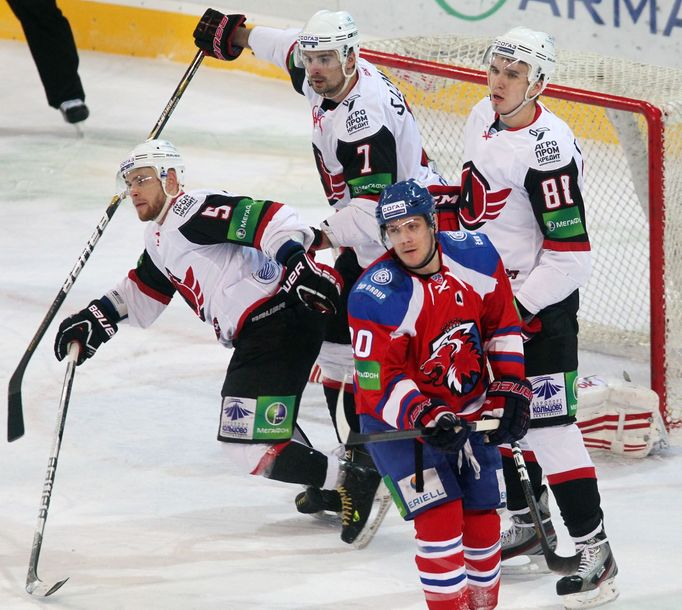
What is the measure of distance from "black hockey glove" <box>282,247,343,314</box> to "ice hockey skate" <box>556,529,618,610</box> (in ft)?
2.69

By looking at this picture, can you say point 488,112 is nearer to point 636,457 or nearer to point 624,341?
point 636,457

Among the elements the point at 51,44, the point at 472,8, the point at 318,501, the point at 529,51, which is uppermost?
the point at 529,51

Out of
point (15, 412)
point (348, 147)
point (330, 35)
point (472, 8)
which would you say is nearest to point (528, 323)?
point (348, 147)

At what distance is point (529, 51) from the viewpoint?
10.8 feet

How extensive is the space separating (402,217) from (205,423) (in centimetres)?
185

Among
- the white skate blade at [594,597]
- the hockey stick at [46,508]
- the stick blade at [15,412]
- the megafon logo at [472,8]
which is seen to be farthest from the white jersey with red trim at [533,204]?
the megafon logo at [472,8]

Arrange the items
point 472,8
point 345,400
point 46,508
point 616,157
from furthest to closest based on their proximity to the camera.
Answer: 1. point 472,8
2. point 616,157
3. point 345,400
4. point 46,508

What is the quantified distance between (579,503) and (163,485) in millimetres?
1312

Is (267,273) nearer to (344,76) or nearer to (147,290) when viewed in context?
(147,290)

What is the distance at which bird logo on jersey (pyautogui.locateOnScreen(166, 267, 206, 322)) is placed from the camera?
11.8 feet

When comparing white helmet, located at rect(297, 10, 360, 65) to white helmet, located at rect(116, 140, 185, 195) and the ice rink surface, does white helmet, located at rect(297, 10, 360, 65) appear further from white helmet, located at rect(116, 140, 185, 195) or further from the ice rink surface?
the ice rink surface

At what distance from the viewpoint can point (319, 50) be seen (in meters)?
3.72

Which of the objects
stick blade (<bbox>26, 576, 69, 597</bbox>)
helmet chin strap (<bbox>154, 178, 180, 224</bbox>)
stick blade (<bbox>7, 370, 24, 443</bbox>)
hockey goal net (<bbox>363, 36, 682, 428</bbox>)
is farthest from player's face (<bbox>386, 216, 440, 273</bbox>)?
hockey goal net (<bbox>363, 36, 682, 428</bbox>)

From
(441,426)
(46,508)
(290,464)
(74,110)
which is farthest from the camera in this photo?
(74,110)
